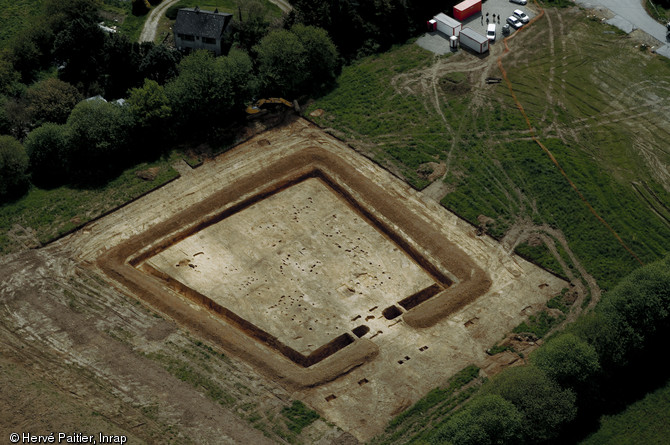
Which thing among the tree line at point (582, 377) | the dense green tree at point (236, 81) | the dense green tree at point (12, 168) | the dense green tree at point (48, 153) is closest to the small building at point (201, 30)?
the dense green tree at point (236, 81)

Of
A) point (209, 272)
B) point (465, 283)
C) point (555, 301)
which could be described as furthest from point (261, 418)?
point (555, 301)

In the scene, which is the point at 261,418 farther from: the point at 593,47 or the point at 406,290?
the point at 593,47

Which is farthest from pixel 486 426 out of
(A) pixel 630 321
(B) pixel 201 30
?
(B) pixel 201 30

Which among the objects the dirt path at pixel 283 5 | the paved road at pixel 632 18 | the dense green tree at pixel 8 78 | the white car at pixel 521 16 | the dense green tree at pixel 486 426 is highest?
the paved road at pixel 632 18

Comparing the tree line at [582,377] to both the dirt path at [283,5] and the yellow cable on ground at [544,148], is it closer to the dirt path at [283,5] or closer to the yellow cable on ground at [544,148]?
the yellow cable on ground at [544,148]

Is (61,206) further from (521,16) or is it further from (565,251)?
(521,16)
